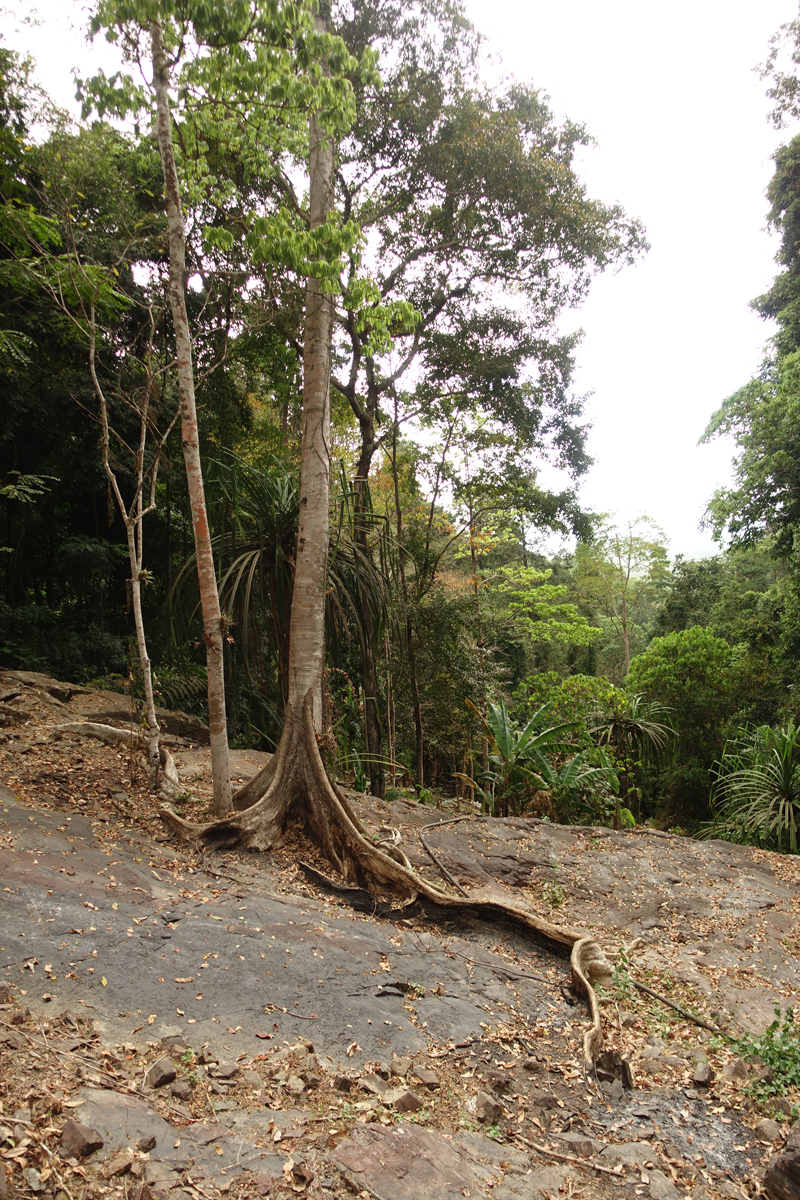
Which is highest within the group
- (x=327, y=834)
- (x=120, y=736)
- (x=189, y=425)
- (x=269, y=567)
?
(x=189, y=425)

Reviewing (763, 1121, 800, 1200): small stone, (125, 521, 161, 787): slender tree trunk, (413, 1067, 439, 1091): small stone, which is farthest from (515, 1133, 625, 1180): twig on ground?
(125, 521, 161, 787): slender tree trunk

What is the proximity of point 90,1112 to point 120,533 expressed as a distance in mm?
9757

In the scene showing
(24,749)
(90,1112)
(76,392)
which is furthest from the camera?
(76,392)

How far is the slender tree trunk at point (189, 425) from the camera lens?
4.13 m

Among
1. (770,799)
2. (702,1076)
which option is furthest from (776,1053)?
(770,799)

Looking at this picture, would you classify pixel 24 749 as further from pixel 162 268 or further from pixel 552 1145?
pixel 162 268

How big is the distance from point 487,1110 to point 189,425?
3.89 metres

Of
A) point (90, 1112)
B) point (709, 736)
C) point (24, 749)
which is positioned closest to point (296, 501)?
point (24, 749)

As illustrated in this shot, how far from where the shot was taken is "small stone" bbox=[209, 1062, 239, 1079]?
219 centimetres

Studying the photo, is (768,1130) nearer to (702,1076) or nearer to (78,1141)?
(702,1076)

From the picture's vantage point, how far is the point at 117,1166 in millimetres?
1649

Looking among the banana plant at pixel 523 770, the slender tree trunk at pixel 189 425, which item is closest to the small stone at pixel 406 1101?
the slender tree trunk at pixel 189 425

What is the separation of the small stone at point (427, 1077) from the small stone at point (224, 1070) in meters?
0.70

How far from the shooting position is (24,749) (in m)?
4.87
